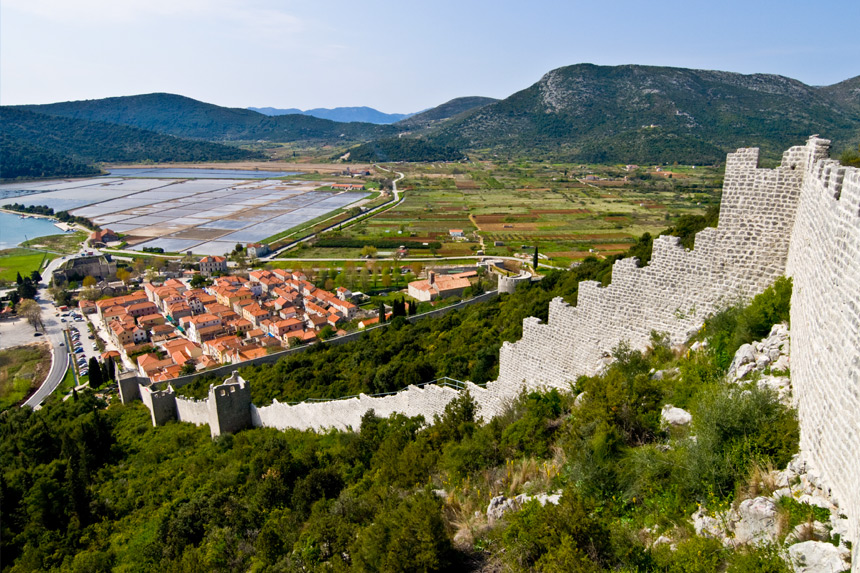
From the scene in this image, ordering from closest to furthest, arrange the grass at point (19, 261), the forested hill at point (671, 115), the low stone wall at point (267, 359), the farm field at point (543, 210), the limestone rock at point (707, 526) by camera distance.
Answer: the limestone rock at point (707, 526) < the low stone wall at point (267, 359) < the grass at point (19, 261) < the farm field at point (543, 210) < the forested hill at point (671, 115)

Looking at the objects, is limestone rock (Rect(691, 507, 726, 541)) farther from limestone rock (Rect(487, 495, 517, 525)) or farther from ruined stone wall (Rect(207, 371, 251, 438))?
ruined stone wall (Rect(207, 371, 251, 438))

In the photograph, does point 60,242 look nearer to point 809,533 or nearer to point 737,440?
point 737,440

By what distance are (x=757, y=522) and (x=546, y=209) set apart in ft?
279

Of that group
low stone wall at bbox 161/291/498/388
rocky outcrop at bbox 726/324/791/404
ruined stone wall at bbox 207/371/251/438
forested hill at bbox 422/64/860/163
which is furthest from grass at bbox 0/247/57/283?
forested hill at bbox 422/64/860/163

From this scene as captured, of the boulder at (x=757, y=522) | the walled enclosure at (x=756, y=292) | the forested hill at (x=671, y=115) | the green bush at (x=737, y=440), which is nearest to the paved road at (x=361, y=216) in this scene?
the walled enclosure at (x=756, y=292)

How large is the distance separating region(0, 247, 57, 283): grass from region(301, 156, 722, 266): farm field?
35.6 meters

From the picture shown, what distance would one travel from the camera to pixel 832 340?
16.2ft

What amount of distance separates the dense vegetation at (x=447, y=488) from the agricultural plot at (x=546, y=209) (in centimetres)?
4513

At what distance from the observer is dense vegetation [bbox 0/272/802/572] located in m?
5.62

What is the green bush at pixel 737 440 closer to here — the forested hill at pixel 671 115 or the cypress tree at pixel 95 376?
the cypress tree at pixel 95 376

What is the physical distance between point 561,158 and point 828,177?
159 metres

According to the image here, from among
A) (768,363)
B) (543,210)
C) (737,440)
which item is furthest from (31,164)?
(737,440)

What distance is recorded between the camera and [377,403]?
15.0 m

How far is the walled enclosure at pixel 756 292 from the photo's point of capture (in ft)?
15.3
